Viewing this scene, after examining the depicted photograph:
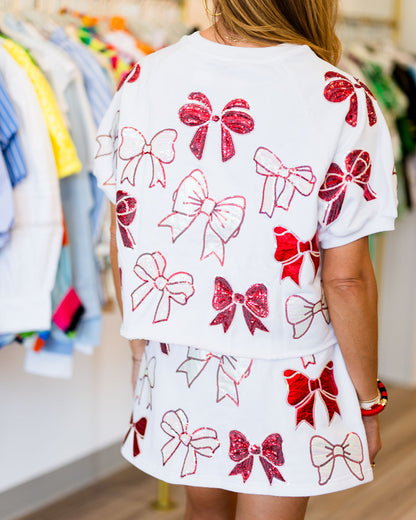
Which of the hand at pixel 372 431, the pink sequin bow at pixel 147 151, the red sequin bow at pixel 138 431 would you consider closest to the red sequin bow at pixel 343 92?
the pink sequin bow at pixel 147 151

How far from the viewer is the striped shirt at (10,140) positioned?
168 centimetres

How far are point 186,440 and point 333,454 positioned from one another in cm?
23

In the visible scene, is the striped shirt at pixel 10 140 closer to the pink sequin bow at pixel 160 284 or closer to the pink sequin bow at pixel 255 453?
the pink sequin bow at pixel 160 284

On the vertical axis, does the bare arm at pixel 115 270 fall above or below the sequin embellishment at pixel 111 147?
below

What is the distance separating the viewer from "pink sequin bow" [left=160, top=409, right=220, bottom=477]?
1.12m

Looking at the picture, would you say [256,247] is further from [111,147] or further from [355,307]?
[111,147]

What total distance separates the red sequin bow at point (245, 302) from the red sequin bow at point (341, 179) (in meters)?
0.15

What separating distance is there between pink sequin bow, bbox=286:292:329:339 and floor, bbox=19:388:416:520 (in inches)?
56.6

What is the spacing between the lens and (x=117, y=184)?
1163 millimetres

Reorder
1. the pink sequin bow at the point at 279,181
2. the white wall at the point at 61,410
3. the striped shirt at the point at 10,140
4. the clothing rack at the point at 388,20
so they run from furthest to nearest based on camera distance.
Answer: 1. the clothing rack at the point at 388,20
2. the white wall at the point at 61,410
3. the striped shirt at the point at 10,140
4. the pink sequin bow at the point at 279,181

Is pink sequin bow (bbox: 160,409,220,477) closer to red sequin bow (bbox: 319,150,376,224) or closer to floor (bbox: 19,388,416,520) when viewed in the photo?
red sequin bow (bbox: 319,150,376,224)

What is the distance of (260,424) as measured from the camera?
1.10m

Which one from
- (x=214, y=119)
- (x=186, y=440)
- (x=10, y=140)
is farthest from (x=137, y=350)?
(x=10, y=140)

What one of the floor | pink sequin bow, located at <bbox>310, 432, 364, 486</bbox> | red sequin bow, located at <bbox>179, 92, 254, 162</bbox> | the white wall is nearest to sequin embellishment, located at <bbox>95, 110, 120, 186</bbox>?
red sequin bow, located at <bbox>179, 92, 254, 162</bbox>
